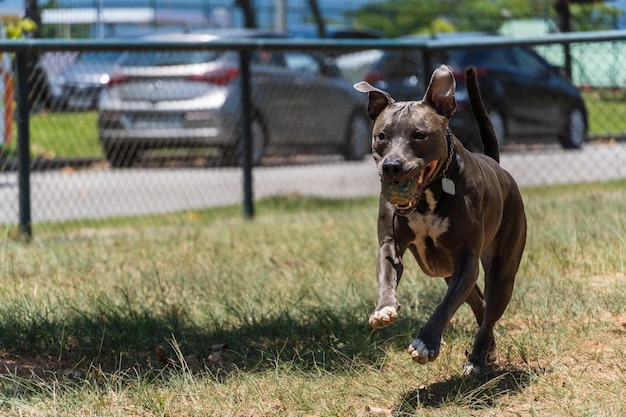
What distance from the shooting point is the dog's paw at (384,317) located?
12.1 ft

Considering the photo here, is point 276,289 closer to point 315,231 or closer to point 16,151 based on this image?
point 315,231

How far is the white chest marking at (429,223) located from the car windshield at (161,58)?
648 cm

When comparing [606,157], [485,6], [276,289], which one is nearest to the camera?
[276,289]

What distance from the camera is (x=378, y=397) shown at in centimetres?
405

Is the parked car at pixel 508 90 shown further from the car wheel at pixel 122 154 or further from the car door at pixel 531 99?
the car wheel at pixel 122 154

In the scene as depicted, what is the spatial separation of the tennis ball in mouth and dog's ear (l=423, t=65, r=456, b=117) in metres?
0.39

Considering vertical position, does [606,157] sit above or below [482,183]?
below

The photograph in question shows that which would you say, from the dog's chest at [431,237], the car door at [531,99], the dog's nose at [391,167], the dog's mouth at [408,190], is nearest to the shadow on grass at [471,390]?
the dog's chest at [431,237]

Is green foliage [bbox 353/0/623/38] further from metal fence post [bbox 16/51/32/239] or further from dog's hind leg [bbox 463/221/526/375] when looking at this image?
dog's hind leg [bbox 463/221/526/375]

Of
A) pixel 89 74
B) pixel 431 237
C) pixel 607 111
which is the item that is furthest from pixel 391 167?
pixel 89 74

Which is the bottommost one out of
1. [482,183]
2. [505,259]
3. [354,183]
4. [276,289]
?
[354,183]

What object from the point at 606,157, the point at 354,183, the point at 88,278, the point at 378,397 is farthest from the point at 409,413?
the point at 354,183

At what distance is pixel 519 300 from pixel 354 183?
224 inches

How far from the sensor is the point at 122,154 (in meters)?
9.39
